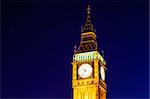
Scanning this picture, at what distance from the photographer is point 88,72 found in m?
77.8

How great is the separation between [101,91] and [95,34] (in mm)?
8211

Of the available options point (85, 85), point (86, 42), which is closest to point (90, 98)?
point (85, 85)

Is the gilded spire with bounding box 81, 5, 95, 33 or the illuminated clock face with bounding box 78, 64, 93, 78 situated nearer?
the illuminated clock face with bounding box 78, 64, 93, 78

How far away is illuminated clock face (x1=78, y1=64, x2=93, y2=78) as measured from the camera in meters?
77.7

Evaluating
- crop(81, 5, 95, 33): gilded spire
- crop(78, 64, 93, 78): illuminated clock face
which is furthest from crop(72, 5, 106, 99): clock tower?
crop(81, 5, 95, 33): gilded spire

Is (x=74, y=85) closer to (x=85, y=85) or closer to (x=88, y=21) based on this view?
(x=85, y=85)

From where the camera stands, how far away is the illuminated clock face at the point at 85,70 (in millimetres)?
77688

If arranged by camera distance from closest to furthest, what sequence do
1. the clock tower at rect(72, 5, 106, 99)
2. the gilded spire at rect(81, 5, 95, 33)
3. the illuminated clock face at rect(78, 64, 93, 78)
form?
the clock tower at rect(72, 5, 106, 99) < the illuminated clock face at rect(78, 64, 93, 78) < the gilded spire at rect(81, 5, 95, 33)

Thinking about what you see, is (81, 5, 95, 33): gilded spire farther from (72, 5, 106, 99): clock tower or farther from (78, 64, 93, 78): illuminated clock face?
(78, 64, 93, 78): illuminated clock face

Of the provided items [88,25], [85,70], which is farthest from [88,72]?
[88,25]

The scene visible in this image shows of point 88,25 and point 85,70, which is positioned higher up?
point 88,25

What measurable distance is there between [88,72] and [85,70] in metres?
0.55

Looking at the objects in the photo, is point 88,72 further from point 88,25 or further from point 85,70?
point 88,25

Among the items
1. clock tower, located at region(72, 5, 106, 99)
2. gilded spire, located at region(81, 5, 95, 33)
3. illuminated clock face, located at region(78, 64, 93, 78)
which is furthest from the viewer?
gilded spire, located at region(81, 5, 95, 33)
